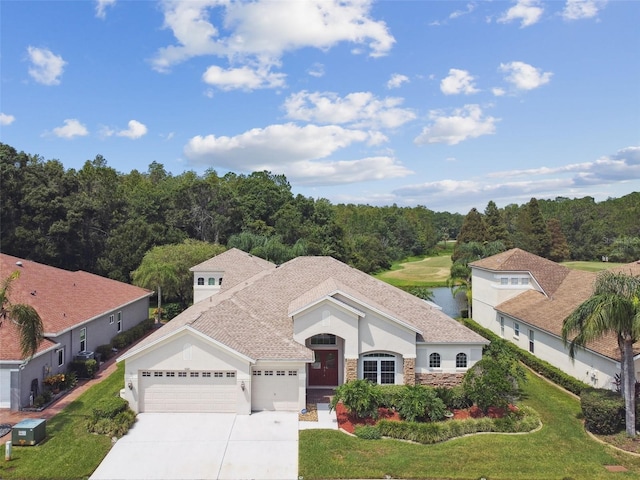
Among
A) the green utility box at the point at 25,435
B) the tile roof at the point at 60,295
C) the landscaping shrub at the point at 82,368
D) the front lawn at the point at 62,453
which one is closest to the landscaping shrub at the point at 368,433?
the front lawn at the point at 62,453

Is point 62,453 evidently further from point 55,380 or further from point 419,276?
point 419,276

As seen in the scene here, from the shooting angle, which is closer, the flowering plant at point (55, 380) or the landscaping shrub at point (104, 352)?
the flowering plant at point (55, 380)

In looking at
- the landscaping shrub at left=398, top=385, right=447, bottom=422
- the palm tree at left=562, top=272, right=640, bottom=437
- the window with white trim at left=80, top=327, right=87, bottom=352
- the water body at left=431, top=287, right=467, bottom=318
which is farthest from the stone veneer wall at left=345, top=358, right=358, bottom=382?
the water body at left=431, top=287, right=467, bottom=318

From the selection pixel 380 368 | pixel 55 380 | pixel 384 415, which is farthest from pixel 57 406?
pixel 380 368

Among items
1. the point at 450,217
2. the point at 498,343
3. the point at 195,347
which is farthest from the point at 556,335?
the point at 450,217

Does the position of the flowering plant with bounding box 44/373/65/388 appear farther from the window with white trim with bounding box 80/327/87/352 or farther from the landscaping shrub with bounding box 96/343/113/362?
the landscaping shrub with bounding box 96/343/113/362

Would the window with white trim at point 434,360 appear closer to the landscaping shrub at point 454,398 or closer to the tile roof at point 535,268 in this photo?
the landscaping shrub at point 454,398

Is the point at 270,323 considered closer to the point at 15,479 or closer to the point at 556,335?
the point at 15,479
